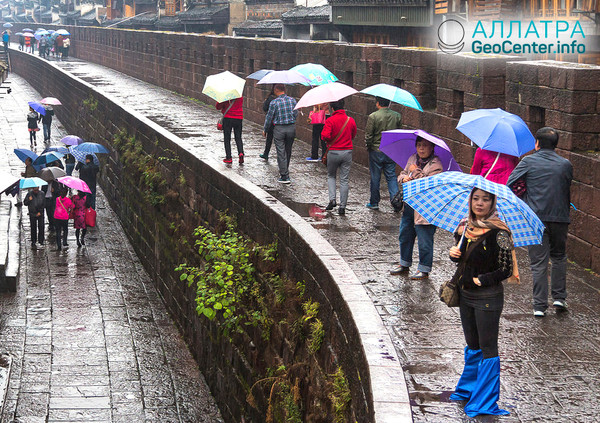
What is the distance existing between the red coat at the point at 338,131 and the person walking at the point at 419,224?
2316 millimetres

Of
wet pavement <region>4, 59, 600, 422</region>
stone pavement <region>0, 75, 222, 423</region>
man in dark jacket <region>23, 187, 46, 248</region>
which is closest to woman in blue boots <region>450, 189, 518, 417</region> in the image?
wet pavement <region>4, 59, 600, 422</region>

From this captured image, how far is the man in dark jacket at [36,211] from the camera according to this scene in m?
16.5

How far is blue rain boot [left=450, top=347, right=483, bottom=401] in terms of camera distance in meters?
5.20

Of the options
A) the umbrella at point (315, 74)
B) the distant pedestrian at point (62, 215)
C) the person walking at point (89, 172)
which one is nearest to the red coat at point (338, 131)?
the umbrella at point (315, 74)

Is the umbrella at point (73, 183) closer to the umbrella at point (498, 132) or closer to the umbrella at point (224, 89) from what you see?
the umbrella at point (224, 89)

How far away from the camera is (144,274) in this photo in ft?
53.0

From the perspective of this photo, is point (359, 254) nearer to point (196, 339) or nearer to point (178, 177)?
point (196, 339)

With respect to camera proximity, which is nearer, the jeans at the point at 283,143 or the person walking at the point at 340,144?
the person walking at the point at 340,144

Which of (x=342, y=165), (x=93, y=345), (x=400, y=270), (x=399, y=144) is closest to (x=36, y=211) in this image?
(x=93, y=345)

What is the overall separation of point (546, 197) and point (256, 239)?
12.1 ft

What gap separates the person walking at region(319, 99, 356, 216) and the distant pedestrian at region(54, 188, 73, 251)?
25.4 feet

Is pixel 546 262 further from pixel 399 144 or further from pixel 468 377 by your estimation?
pixel 399 144

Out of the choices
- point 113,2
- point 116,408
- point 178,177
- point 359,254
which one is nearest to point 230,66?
point 178,177

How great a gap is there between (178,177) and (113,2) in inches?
1966
